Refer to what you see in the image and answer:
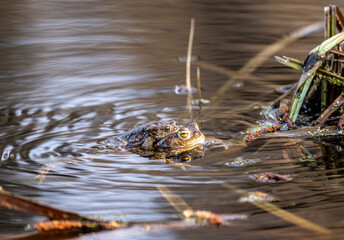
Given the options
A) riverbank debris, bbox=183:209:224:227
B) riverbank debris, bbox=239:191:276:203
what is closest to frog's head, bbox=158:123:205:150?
riverbank debris, bbox=239:191:276:203

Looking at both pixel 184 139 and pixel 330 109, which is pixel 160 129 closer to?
pixel 184 139

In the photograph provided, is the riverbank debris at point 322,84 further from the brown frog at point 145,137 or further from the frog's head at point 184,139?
the brown frog at point 145,137

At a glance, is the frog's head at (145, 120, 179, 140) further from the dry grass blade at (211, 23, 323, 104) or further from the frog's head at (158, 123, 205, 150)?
the dry grass blade at (211, 23, 323, 104)

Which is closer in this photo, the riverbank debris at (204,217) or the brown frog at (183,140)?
the riverbank debris at (204,217)

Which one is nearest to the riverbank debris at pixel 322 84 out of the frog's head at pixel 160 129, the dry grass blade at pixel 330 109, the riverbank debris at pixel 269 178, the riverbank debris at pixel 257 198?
the dry grass blade at pixel 330 109

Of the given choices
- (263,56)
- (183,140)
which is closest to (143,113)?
(183,140)

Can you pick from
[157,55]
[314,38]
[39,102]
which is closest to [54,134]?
[39,102]

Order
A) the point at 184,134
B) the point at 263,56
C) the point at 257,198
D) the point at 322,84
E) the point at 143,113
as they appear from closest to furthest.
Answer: the point at 257,198
the point at 184,134
the point at 322,84
the point at 143,113
the point at 263,56

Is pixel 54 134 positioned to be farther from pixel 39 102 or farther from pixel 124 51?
pixel 124 51
